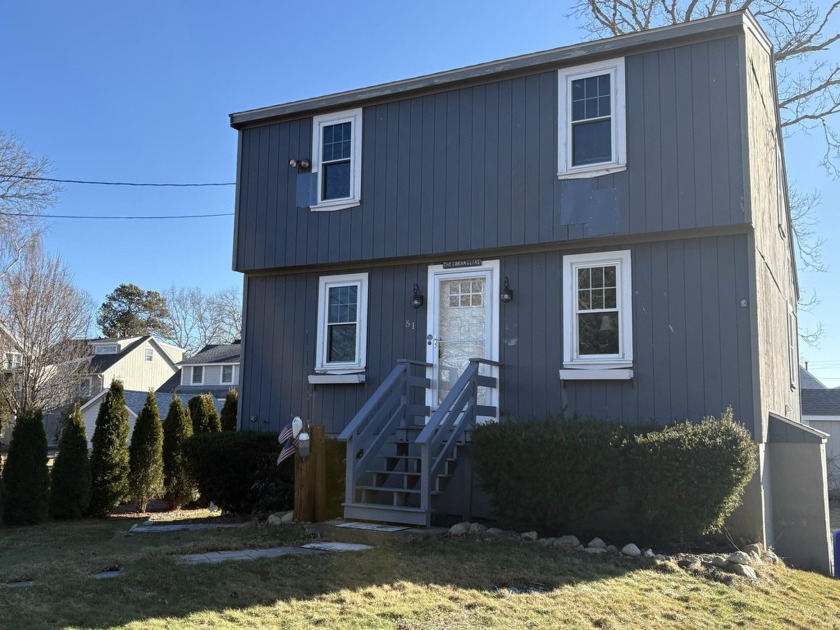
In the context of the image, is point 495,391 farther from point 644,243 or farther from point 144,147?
point 144,147

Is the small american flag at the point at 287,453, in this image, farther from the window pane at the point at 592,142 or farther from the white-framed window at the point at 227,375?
the white-framed window at the point at 227,375

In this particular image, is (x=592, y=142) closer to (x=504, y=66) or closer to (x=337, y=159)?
(x=504, y=66)

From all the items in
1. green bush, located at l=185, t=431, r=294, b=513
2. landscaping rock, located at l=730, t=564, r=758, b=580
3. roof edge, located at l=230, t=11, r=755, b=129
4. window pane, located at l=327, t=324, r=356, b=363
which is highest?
roof edge, located at l=230, t=11, r=755, b=129

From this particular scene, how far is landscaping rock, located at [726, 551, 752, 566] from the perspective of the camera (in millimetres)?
7703

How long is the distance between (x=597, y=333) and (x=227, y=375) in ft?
110

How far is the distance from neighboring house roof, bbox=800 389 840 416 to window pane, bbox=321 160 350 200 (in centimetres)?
1829

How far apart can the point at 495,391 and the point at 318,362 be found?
9.62ft

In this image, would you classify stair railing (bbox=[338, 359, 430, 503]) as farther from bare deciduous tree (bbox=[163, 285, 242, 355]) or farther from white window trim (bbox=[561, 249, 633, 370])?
bare deciduous tree (bbox=[163, 285, 242, 355])

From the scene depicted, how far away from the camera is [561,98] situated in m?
10.5

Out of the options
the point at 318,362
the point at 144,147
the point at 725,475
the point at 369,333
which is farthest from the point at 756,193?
the point at 144,147

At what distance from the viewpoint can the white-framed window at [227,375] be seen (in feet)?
134

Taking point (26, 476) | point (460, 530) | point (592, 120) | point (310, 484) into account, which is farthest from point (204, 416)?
point (592, 120)

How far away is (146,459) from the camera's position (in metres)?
14.4

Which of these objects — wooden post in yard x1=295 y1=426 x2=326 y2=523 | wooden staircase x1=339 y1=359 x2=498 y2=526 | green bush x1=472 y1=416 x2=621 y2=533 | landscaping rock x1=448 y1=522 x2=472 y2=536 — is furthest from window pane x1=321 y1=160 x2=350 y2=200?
landscaping rock x1=448 y1=522 x2=472 y2=536
